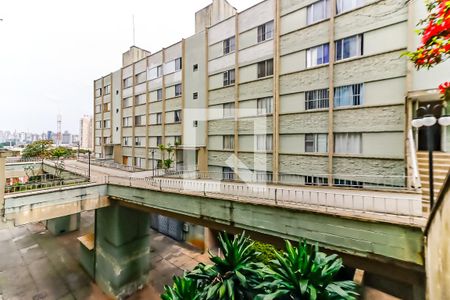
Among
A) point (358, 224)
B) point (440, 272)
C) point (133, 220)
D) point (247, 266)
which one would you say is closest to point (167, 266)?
point (133, 220)

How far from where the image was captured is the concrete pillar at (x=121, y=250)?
14.6m

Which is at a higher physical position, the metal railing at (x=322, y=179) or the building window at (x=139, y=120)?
the building window at (x=139, y=120)

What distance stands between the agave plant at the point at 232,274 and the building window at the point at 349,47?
44.5ft

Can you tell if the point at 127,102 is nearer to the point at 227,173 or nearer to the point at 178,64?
the point at 178,64

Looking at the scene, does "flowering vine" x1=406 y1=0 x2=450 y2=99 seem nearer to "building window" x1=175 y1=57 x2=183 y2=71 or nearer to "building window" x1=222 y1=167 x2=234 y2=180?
"building window" x1=222 y1=167 x2=234 y2=180

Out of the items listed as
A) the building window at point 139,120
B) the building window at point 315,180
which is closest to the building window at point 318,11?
the building window at point 315,180

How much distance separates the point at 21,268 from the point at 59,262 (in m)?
2.67

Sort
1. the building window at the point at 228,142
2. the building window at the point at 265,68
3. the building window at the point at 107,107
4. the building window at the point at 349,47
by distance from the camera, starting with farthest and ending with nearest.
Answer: the building window at the point at 107,107 → the building window at the point at 228,142 → the building window at the point at 265,68 → the building window at the point at 349,47

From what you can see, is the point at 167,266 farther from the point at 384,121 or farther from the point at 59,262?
the point at 384,121

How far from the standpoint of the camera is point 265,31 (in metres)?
17.3

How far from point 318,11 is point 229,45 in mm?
7804

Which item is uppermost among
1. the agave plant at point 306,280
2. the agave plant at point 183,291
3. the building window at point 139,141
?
the building window at point 139,141

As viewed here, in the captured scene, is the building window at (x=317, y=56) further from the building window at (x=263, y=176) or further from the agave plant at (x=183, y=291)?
the agave plant at (x=183, y=291)

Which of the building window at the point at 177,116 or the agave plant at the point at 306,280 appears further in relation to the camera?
the building window at the point at 177,116
